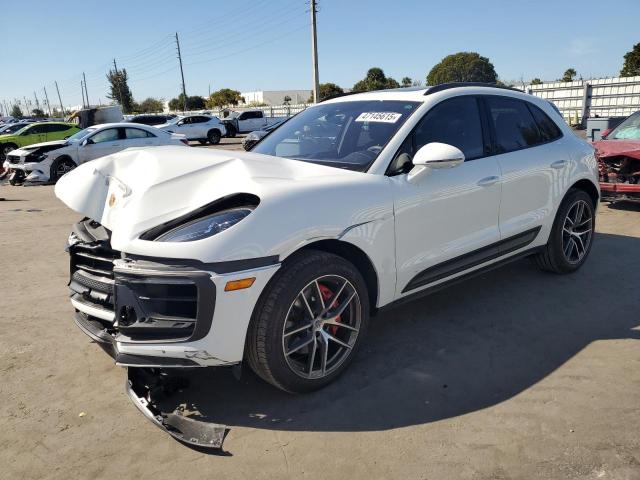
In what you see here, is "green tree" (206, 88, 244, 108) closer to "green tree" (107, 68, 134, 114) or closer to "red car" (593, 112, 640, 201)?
"green tree" (107, 68, 134, 114)

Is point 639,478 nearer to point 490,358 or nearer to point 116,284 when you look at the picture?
point 490,358

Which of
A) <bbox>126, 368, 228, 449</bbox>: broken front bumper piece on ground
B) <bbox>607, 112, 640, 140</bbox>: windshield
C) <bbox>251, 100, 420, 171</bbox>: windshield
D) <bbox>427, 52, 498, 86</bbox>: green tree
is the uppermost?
<bbox>427, 52, 498, 86</bbox>: green tree

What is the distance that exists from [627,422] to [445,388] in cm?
94

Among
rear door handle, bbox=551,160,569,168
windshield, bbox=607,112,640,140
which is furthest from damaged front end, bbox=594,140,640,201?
rear door handle, bbox=551,160,569,168

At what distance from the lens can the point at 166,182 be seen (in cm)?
292

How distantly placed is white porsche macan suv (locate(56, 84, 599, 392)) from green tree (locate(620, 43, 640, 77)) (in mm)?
57626

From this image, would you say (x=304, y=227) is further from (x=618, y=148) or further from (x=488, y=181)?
(x=618, y=148)

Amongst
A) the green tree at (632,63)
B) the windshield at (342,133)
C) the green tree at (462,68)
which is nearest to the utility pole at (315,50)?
the windshield at (342,133)

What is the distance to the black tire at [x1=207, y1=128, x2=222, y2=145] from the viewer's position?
29.0 meters

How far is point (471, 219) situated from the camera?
3689mm

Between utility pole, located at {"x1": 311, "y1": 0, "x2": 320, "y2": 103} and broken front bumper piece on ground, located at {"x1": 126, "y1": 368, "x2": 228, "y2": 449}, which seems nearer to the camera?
broken front bumper piece on ground, located at {"x1": 126, "y1": 368, "x2": 228, "y2": 449}

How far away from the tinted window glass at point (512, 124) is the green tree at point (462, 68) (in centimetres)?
8699

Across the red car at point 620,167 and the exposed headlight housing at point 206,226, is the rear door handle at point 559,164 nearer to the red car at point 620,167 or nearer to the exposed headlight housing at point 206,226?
the exposed headlight housing at point 206,226

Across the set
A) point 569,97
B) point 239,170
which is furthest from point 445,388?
point 569,97
